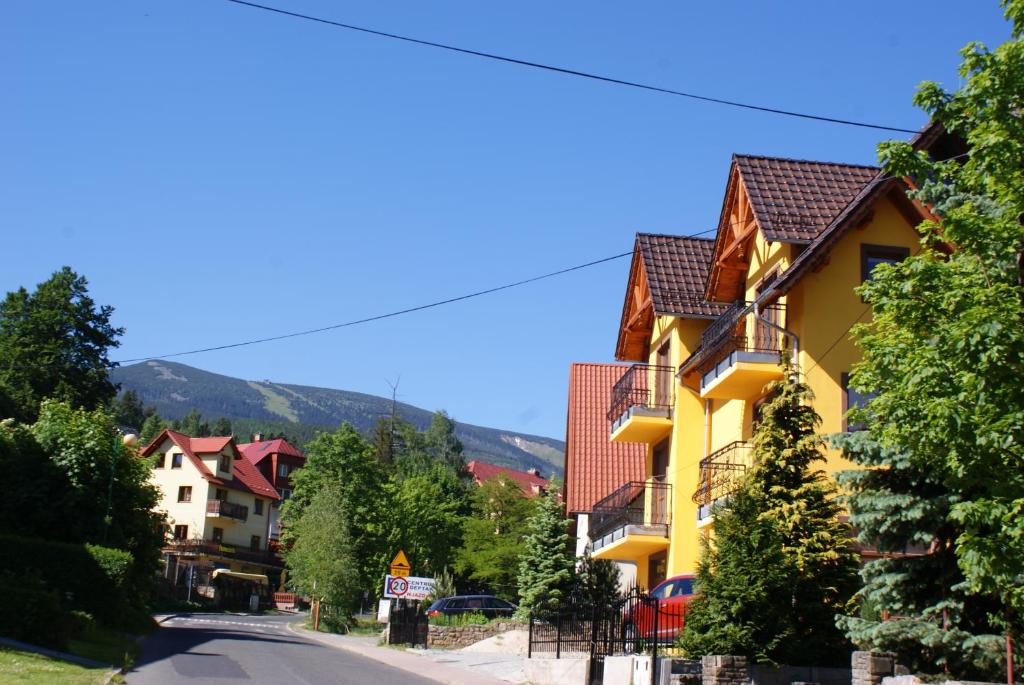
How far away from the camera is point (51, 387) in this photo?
6825 cm

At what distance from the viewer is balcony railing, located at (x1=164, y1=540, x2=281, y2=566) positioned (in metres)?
88.8

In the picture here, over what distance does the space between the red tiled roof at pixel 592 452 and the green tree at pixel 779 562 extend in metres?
21.1

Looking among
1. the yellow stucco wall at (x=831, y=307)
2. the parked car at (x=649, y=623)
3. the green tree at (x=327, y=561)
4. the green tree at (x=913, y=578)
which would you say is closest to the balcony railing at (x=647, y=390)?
the yellow stucco wall at (x=831, y=307)

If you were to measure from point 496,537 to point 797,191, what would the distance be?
45.2 m

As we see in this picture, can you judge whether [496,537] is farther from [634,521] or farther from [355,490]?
[634,521]

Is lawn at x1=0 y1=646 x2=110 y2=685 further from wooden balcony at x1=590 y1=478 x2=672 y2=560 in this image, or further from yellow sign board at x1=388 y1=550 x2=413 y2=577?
wooden balcony at x1=590 y1=478 x2=672 y2=560

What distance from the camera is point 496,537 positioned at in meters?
68.2

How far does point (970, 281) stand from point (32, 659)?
50.8 ft

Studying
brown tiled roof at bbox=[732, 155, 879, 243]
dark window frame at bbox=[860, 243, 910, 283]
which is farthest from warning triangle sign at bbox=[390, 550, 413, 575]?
dark window frame at bbox=[860, 243, 910, 283]

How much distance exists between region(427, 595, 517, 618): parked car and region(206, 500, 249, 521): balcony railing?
179ft

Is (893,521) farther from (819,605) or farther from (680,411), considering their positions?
(680,411)

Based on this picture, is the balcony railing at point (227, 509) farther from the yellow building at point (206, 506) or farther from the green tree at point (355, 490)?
the green tree at point (355, 490)

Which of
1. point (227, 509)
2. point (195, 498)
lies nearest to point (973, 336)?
point (195, 498)

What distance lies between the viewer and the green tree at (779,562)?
706 inches
